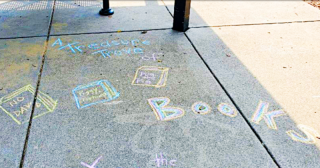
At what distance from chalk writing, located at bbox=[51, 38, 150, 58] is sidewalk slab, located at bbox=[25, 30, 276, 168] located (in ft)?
0.09

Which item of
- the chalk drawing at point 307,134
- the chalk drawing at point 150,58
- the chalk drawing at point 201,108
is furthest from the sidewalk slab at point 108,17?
the chalk drawing at point 307,134

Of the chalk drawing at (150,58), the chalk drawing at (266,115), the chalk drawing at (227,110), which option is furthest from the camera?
the chalk drawing at (150,58)

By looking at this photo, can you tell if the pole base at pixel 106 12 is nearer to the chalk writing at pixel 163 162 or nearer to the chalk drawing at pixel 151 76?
the chalk drawing at pixel 151 76

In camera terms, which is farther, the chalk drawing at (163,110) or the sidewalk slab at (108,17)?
the sidewalk slab at (108,17)

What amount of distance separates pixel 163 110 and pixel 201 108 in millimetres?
377

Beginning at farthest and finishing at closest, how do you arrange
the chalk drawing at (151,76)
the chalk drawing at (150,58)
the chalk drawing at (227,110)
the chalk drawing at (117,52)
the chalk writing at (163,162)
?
the chalk drawing at (117,52) < the chalk drawing at (150,58) < the chalk drawing at (151,76) < the chalk drawing at (227,110) < the chalk writing at (163,162)

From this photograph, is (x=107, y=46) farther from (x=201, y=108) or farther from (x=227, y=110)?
(x=227, y=110)

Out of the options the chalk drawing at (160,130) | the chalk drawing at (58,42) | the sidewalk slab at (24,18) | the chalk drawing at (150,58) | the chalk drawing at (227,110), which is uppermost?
the sidewalk slab at (24,18)

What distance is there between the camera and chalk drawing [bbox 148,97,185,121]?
2850mm

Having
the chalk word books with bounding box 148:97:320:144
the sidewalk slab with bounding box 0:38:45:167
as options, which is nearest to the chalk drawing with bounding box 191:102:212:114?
the chalk word books with bounding box 148:97:320:144

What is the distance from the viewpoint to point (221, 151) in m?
2.48

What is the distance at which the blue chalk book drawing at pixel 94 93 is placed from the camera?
302cm

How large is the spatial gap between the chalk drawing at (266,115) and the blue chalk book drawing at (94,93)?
1395 millimetres

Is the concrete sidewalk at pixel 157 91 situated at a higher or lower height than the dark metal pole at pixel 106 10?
lower
